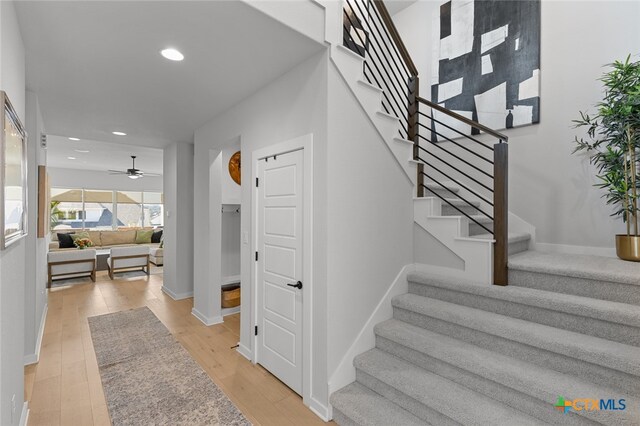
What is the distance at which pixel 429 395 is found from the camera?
1917mm

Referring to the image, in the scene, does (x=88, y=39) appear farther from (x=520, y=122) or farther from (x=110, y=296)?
(x=110, y=296)

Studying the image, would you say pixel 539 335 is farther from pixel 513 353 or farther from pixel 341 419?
pixel 341 419

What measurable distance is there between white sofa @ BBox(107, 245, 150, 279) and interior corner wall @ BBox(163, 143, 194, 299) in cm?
212

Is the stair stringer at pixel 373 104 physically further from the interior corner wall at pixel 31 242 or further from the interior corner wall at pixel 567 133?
the interior corner wall at pixel 31 242

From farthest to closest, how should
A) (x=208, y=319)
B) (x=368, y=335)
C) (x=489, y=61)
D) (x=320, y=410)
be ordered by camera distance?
(x=208, y=319) → (x=489, y=61) → (x=368, y=335) → (x=320, y=410)

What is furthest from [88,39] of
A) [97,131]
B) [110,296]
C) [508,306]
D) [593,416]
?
[110,296]

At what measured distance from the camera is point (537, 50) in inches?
125

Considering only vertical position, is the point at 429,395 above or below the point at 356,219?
below

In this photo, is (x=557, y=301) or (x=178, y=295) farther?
(x=178, y=295)

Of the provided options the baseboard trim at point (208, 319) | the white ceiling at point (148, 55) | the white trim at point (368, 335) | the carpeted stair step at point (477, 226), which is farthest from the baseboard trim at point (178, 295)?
the carpeted stair step at point (477, 226)

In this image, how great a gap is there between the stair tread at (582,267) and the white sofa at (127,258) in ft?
23.7

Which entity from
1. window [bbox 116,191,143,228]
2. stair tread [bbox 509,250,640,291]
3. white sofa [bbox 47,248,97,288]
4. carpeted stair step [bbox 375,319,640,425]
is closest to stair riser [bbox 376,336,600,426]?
carpeted stair step [bbox 375,319,640,425]

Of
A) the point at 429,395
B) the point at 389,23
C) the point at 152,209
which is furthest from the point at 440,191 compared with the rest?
the point at 152,209

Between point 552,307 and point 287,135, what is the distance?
2319 mm
